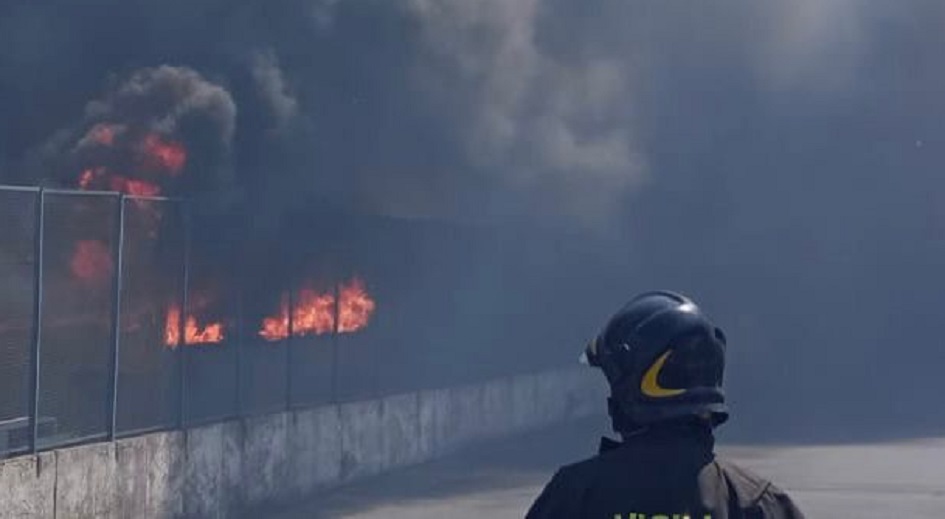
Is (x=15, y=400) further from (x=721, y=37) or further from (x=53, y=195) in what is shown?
(x=721, y=37)

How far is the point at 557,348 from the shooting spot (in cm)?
2734

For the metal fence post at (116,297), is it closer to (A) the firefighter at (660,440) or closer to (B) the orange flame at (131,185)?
(B) the orange flame at (131,185)

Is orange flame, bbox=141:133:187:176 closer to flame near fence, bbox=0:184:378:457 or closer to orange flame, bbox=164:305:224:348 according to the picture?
flame near fence, bbox=0:184:378:457

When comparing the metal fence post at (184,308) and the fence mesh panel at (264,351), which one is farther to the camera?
the fence mesh panel at (264,351)

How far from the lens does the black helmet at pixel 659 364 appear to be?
10.7 feet

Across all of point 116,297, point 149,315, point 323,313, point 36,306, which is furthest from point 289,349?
point 36,306

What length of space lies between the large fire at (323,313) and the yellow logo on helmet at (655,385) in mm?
13473

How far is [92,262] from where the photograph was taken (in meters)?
13.1

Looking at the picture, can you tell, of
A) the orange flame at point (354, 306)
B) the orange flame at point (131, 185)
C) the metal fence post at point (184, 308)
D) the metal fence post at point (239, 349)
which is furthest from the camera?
the orange flame at point (354, 306)

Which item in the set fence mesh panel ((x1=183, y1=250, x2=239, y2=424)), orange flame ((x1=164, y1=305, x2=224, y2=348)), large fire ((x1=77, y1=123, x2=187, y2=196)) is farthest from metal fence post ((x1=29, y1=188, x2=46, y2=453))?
large fire ((x1=77, y1=123, x2=187, y2=196))

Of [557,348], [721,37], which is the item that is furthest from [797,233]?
[557,348]

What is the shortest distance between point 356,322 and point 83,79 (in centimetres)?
618

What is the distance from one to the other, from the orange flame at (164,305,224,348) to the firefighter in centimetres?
1140

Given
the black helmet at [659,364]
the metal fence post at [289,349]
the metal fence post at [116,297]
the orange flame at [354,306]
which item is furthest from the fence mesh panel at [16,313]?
the black helmet at [659,364]
